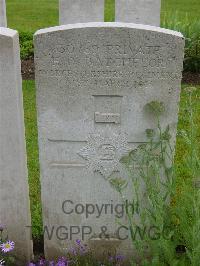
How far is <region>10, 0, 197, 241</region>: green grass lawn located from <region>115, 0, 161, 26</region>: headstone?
1.19 metres

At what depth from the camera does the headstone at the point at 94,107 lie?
8.70ft

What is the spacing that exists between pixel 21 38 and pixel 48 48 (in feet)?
20.8

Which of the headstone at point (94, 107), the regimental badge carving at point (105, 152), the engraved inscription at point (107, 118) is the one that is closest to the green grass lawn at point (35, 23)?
the headstone at point (94, 107)

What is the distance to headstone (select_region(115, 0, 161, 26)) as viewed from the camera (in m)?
6.60

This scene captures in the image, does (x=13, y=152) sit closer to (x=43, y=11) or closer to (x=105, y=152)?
(x=105, y=152)

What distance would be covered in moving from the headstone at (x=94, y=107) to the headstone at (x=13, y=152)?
0.13 metres

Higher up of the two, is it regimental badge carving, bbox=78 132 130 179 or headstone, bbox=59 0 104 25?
headstone, bbox=59 0 104 25

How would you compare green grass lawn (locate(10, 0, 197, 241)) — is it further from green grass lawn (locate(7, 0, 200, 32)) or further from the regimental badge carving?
the regimental badge carving

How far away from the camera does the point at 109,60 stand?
269 centimetres

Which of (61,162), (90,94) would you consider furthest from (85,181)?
(90,94)

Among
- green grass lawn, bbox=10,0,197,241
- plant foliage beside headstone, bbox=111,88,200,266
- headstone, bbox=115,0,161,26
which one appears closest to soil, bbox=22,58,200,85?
green grass lawn, bbox=10,0,197,241

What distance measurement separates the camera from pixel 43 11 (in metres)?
13.9

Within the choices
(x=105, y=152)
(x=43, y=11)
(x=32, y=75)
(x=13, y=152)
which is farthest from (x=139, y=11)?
(x=43, y=11)

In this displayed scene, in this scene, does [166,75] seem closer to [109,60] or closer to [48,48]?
[109,60]
